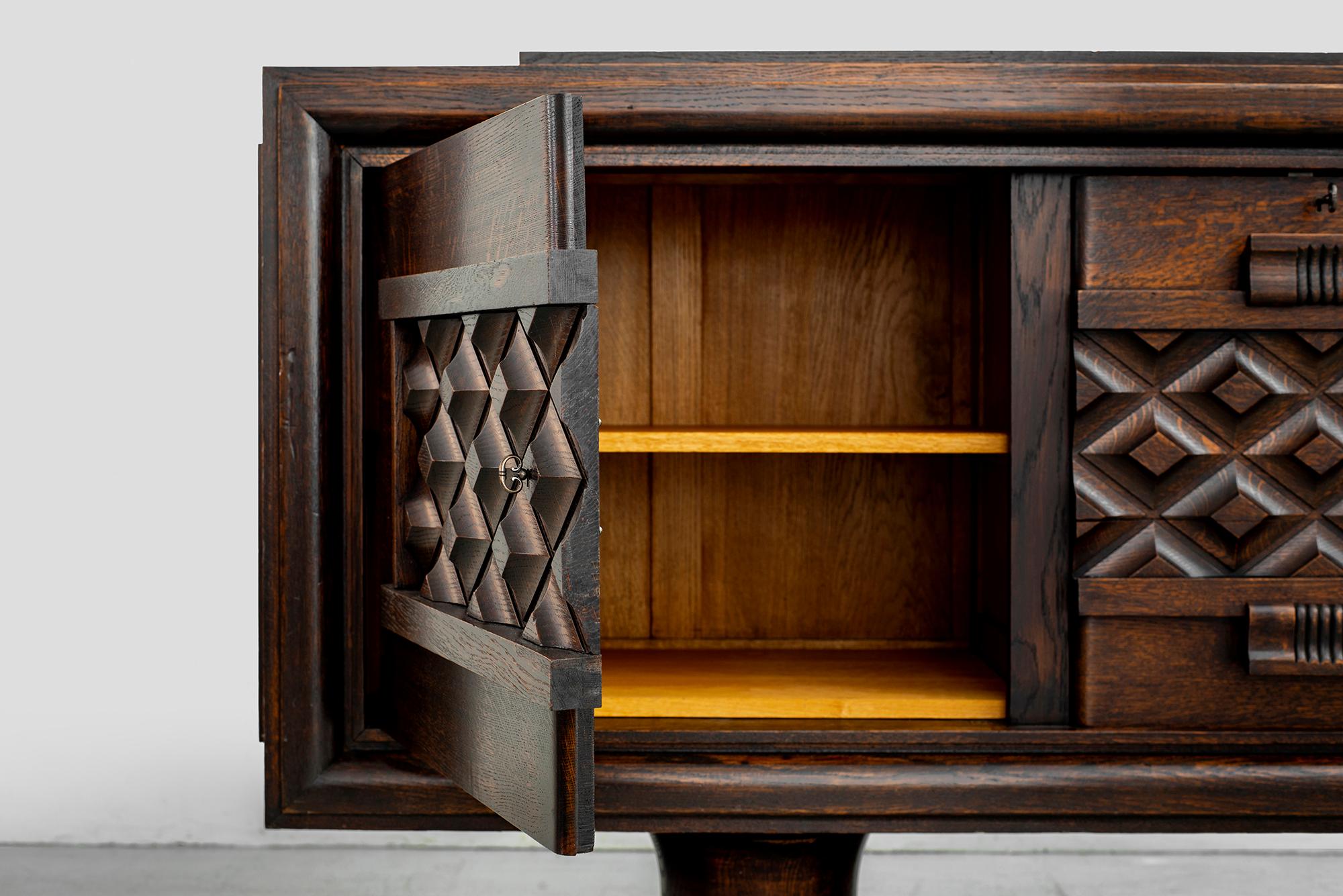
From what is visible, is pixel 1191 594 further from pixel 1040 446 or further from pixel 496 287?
pixel 496 287

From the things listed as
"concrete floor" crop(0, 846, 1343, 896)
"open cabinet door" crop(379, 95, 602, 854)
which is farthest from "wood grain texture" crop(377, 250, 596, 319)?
"concrete floor" crop(0, 846, 1343, 896)

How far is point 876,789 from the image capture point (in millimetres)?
1316

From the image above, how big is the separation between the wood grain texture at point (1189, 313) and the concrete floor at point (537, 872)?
1.37 metres

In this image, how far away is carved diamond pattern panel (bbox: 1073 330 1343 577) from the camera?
1308 mm

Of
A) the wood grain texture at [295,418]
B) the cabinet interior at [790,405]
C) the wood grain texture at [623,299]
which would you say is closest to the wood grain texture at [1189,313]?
the cabinet interior at [790,405]

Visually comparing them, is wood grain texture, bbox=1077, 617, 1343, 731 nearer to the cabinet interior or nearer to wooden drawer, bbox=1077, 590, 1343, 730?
wooden drawer, bbox=1077, 590, 1343, 730

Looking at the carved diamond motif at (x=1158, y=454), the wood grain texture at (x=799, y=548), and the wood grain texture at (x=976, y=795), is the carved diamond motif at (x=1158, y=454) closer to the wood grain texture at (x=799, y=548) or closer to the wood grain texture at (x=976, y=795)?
the wood grain texture at (x=976, y=795)

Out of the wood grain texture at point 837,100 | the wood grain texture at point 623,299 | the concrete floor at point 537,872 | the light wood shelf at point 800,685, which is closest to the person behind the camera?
the wood grain texture at point 837,100

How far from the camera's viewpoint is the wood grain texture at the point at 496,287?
1036 mm

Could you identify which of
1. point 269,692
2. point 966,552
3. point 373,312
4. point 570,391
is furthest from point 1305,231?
point 269,692

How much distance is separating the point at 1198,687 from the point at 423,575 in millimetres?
846

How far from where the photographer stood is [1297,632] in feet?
4.28

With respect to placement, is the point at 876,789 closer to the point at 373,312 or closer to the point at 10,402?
the point at 373,312

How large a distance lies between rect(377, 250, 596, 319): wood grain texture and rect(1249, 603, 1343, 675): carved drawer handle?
805 millimetres
